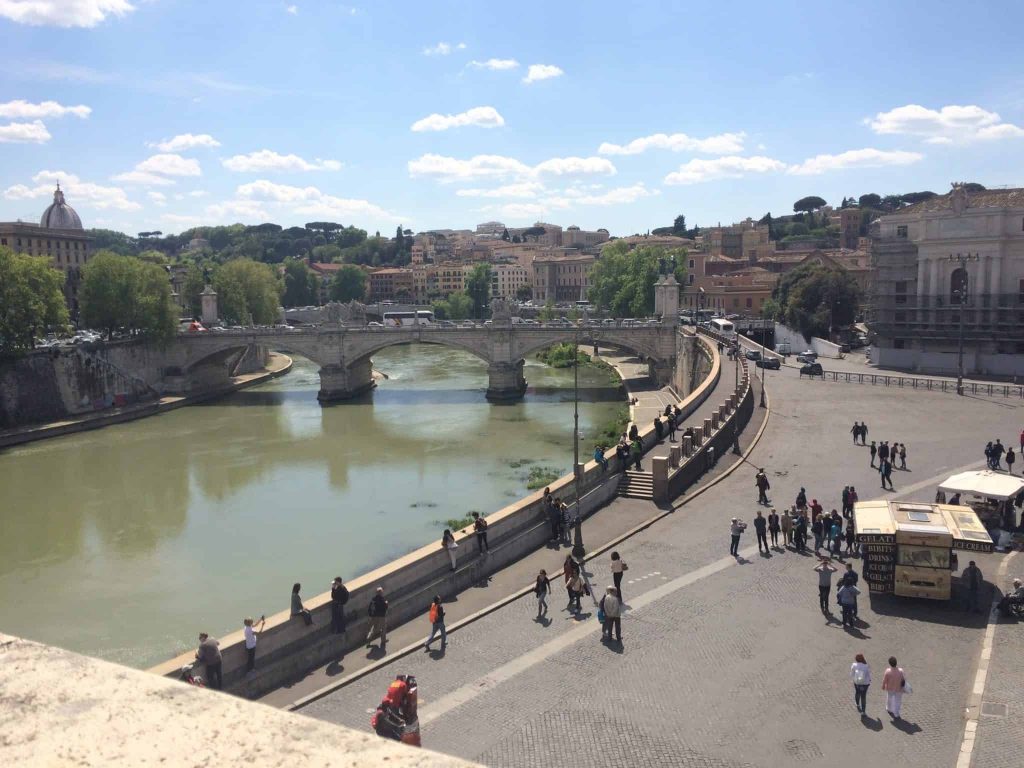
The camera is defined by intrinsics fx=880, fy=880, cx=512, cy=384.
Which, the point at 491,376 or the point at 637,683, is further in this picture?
the point at 491,376

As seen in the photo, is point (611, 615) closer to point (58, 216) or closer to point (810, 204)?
point (58, 216)

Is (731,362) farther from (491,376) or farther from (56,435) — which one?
(56,435)

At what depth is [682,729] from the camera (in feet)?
30.7

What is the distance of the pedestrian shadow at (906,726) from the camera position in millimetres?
9203

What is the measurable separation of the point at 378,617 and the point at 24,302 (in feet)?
118

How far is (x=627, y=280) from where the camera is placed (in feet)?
219

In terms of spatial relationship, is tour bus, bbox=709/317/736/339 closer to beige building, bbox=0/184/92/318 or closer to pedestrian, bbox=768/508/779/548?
pedestrian, bbox=768/508/779/548

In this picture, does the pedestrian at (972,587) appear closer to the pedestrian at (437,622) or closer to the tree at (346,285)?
the pedestrian at (437,622)

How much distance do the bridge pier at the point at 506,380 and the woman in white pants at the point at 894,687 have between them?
127ft

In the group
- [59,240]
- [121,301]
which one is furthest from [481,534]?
[59,240]

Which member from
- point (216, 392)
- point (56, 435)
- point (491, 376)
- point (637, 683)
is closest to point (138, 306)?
point (216, 392)

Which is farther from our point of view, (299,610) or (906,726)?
(299,610)

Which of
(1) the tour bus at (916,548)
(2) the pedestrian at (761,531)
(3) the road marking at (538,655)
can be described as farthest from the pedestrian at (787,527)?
(1) the tour bus at (916,548)

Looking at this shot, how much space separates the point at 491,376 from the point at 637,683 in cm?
3904
